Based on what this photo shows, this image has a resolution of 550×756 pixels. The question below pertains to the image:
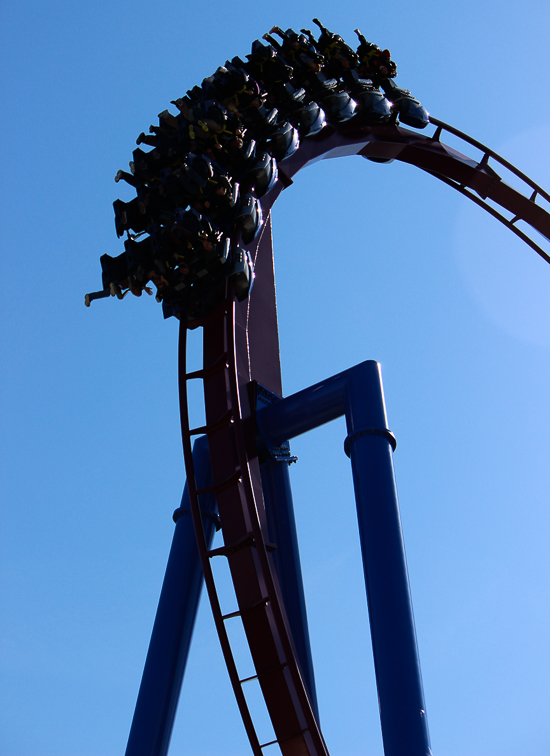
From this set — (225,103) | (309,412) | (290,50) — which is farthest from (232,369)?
(290,50)

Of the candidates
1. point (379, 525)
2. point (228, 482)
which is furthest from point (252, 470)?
point (379, 525)

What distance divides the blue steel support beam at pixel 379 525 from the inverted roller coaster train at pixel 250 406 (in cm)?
1

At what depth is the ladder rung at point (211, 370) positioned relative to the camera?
7.03 metres

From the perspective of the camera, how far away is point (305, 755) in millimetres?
5750

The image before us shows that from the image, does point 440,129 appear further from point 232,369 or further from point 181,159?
point 232,369

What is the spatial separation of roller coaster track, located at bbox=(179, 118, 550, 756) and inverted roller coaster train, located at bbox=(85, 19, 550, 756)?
0.04ft

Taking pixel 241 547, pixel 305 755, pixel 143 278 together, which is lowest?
pixel 305 755

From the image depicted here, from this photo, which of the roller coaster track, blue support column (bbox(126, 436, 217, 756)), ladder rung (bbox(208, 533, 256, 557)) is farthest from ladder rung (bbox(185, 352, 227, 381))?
ladder rung (bbox(208, 533, 256, 557))

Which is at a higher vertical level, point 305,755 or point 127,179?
point 127,179

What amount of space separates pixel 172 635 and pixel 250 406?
6.77ft

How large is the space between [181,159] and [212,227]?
93cm

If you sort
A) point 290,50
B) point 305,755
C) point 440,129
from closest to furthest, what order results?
point 305,755 → point 290,50 → point 440,129

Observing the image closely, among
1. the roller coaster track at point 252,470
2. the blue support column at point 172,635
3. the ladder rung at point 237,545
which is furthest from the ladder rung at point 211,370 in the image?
the ladder rung at point 237,545

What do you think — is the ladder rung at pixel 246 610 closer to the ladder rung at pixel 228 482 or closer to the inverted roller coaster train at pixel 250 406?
the inverted roller coaster train at pixel 250 406
